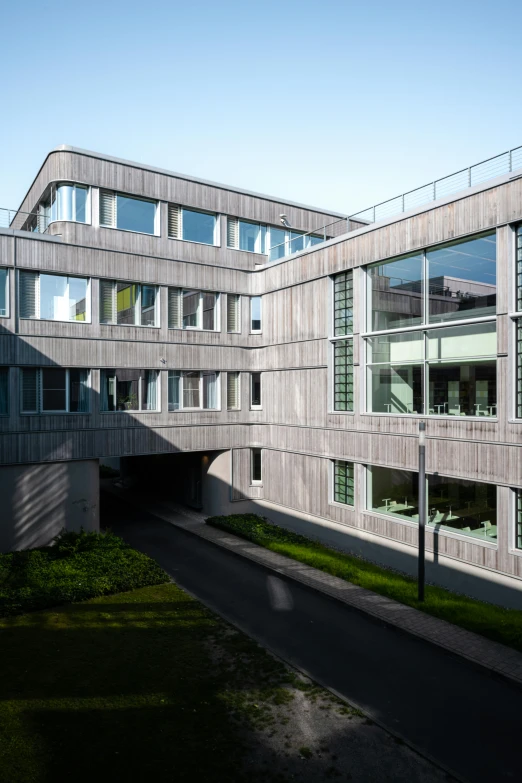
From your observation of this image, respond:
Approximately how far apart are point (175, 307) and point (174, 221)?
338 cm

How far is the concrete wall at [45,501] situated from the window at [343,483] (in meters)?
8.42

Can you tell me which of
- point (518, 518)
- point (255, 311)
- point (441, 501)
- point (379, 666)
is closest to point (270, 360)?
point (255, 311)

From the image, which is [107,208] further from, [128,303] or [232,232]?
[232,232]

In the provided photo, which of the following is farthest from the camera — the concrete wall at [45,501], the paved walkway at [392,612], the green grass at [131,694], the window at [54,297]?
the window at [54,297]

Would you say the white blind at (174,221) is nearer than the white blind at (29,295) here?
No

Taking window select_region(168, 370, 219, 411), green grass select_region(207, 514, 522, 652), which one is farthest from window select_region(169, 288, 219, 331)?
green grass select_region(207, 514, 522, 652)

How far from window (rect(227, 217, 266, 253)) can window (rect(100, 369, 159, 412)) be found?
262 inches

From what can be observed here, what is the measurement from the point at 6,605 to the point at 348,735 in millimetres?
8467

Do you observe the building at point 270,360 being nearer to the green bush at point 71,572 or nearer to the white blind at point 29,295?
the white blind at point 29,295

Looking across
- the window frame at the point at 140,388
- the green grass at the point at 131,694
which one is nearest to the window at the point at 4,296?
the window frame at the point at 140,388

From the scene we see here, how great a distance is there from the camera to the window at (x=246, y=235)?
969 inches

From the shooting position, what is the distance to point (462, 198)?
1554 cm

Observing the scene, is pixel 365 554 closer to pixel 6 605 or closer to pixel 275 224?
pixel 6 605

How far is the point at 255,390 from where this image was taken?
81.8 ft
